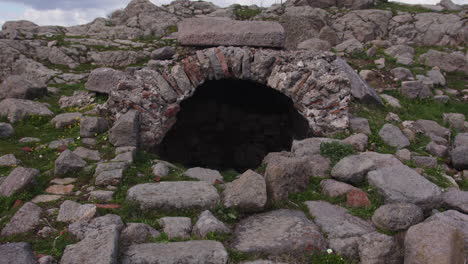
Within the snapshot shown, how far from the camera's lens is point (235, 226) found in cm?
371

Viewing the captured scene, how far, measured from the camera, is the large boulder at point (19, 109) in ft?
23.8

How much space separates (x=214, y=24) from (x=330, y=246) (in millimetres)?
4977

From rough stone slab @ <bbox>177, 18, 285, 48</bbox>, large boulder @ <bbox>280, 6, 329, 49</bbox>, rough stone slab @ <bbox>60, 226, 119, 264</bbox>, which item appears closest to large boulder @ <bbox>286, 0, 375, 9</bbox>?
large boulder @ <bbox>280, 6, 329, 49</bbox>

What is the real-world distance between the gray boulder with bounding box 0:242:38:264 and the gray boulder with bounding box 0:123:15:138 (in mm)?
3907

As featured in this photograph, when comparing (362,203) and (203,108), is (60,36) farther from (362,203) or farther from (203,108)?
(362,203)

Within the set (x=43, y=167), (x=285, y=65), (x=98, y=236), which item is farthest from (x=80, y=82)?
(x=98, y=236)

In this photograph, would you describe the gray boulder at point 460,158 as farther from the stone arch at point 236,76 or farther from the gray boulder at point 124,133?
the gray boulder at point 124,133

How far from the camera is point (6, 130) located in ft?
21.6

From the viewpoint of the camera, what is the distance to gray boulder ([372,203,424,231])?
3.62 metres

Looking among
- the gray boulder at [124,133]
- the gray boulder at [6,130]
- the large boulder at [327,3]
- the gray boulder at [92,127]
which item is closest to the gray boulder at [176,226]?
the gray boulder at [124,133]

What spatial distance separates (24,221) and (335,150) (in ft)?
12.8

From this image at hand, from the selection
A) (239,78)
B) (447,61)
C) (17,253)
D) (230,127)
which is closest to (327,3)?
(447,61)

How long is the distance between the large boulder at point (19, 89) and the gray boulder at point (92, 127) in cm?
315

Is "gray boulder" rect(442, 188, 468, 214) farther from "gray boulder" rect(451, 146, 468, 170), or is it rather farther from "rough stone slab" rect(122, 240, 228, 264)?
"rough stone slab" rect(122, 240, 228, 264)
